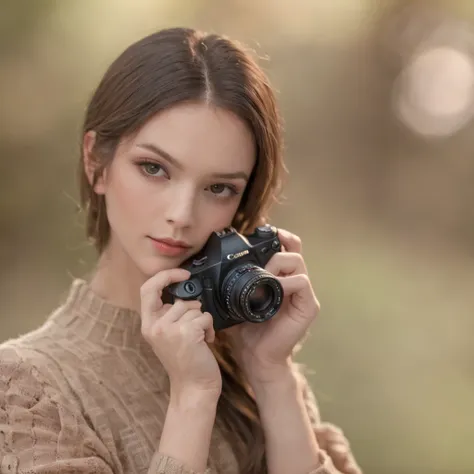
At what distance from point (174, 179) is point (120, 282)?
22cm

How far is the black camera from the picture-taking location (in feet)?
3.60

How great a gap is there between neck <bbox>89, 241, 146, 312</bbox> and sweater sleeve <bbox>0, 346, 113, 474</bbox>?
0.63ft

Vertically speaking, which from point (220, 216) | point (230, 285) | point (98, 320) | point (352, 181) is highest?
point (352, 181)

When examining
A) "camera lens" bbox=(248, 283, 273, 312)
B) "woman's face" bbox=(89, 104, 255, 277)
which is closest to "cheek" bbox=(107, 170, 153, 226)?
"woman's face" bbox=(89, 104, 255, 277)

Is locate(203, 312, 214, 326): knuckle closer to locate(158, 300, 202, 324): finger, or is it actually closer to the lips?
locate(158, 300, 202, 324): finger

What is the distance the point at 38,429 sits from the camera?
1001 mm

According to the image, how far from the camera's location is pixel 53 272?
2.82 m

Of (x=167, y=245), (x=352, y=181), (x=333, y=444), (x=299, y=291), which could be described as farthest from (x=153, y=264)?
(x=352, y=181)

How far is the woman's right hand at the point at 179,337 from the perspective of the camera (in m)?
1.06

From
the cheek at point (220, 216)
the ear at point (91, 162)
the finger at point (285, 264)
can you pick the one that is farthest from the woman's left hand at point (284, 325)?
the ear at point (91, 162)

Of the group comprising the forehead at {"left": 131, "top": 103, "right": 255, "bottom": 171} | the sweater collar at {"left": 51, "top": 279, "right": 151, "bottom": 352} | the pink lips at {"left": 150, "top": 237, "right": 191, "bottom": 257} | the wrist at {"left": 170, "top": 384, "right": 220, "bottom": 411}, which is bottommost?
the wrist at {"left": 170, "top": 384, "right": 220, "bottom": 411}

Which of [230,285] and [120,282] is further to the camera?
[120,282]

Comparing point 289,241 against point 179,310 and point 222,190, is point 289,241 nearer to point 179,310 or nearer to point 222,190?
point 222,190

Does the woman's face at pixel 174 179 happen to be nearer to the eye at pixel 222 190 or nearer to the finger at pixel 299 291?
the eye at pixel 222 190
